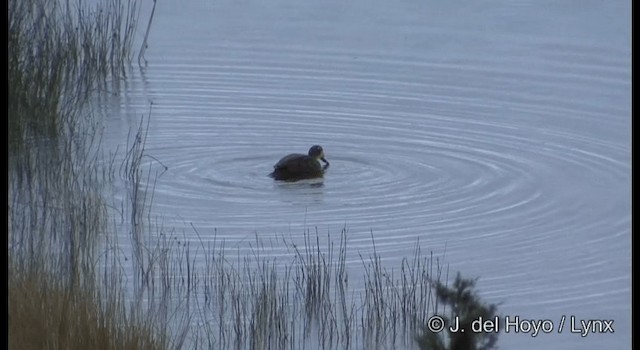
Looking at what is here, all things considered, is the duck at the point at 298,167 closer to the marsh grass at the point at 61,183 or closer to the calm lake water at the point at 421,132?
the calm lake water at the point at 421,132

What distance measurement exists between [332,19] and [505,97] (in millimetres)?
2217

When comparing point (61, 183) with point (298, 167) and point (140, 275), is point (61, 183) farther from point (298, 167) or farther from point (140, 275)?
point (298, 167)

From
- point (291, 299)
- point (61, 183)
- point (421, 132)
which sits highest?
point (421, 132)

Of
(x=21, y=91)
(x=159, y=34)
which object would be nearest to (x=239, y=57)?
(x=159, y=34)

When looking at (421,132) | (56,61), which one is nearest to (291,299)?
(56,61)

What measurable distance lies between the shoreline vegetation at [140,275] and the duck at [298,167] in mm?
624

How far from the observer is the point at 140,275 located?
6.50 metres

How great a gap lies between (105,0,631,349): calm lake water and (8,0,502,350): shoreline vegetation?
0.19 meters

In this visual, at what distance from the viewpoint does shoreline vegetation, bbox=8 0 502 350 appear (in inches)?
215

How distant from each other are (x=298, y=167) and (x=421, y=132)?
51.4 inches

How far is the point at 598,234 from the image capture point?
292 inches

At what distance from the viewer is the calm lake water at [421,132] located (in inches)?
281
